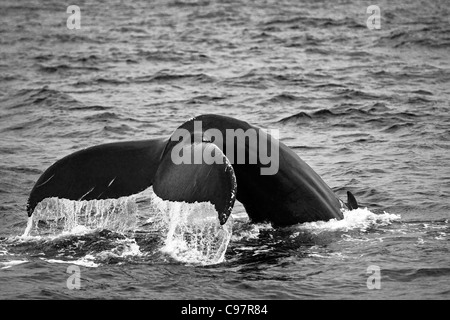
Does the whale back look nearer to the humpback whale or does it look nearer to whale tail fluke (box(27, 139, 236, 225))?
the humpback whale

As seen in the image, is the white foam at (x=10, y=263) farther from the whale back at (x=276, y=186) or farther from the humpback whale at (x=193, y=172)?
the whale back at (x=276, y=186)

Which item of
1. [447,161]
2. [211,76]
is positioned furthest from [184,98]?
[447,161]

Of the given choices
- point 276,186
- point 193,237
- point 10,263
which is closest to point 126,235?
point 193,237

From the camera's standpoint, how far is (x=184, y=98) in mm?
17625

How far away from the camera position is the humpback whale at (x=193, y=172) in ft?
22.6

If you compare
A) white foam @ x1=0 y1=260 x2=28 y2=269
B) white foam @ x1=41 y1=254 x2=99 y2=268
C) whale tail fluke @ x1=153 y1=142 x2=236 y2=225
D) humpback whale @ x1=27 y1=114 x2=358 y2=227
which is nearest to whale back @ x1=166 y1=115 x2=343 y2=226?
humpback whale @ x1=27 y1=114 x2=358 y2=227

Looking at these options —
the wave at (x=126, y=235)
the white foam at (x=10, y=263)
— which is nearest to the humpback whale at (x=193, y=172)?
the wave at (x=126, y=235)

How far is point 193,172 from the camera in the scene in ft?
21.9

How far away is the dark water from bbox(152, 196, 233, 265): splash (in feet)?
0.39

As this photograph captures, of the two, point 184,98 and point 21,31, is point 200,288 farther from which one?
point 21,31

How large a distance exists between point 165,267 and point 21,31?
22988 millimetres

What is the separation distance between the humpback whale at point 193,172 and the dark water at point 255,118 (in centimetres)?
33

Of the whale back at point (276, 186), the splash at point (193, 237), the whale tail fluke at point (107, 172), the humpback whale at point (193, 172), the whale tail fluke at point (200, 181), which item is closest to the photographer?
the whale tail fluke at point (200, 181)

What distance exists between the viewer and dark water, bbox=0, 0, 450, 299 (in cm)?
745
